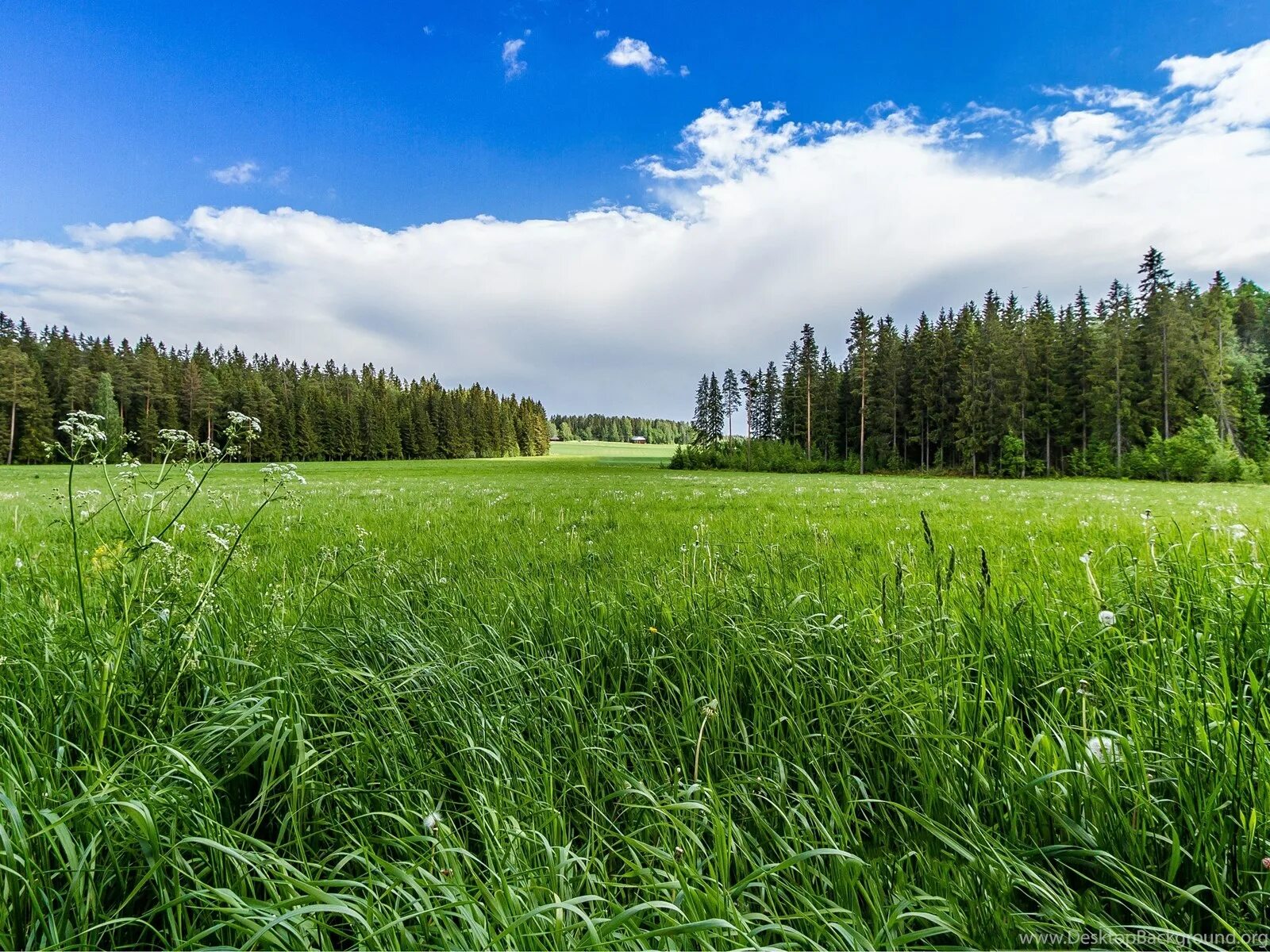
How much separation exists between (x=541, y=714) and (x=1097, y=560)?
5.40 meters

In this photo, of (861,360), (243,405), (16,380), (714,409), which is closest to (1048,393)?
(861,360)

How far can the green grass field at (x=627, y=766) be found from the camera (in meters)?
1.38

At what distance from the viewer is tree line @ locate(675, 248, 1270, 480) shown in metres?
48.0

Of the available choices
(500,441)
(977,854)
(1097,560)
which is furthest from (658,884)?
(500,441)

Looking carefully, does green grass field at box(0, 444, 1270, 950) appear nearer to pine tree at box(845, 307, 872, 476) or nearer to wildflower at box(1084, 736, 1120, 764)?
wildflower at box(1084, 736, 1120, 764)

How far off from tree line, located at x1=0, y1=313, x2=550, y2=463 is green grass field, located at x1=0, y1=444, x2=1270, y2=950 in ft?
3.78

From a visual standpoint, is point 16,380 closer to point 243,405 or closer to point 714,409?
point 243,405

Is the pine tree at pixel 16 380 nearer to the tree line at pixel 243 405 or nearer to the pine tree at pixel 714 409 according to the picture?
the tree line at pixel 243 405

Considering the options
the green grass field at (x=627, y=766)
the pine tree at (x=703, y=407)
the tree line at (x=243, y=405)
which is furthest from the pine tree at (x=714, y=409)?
the green grass field at (x=627, y=766)

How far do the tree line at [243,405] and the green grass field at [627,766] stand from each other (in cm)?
115

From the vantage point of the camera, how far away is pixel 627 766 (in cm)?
223

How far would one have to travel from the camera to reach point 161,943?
1.40 meters

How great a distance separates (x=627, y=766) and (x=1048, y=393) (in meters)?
76.8

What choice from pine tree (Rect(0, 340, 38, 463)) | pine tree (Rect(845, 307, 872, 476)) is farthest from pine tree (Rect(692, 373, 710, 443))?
pine tree (Rect(0, 340, 38, 463))
